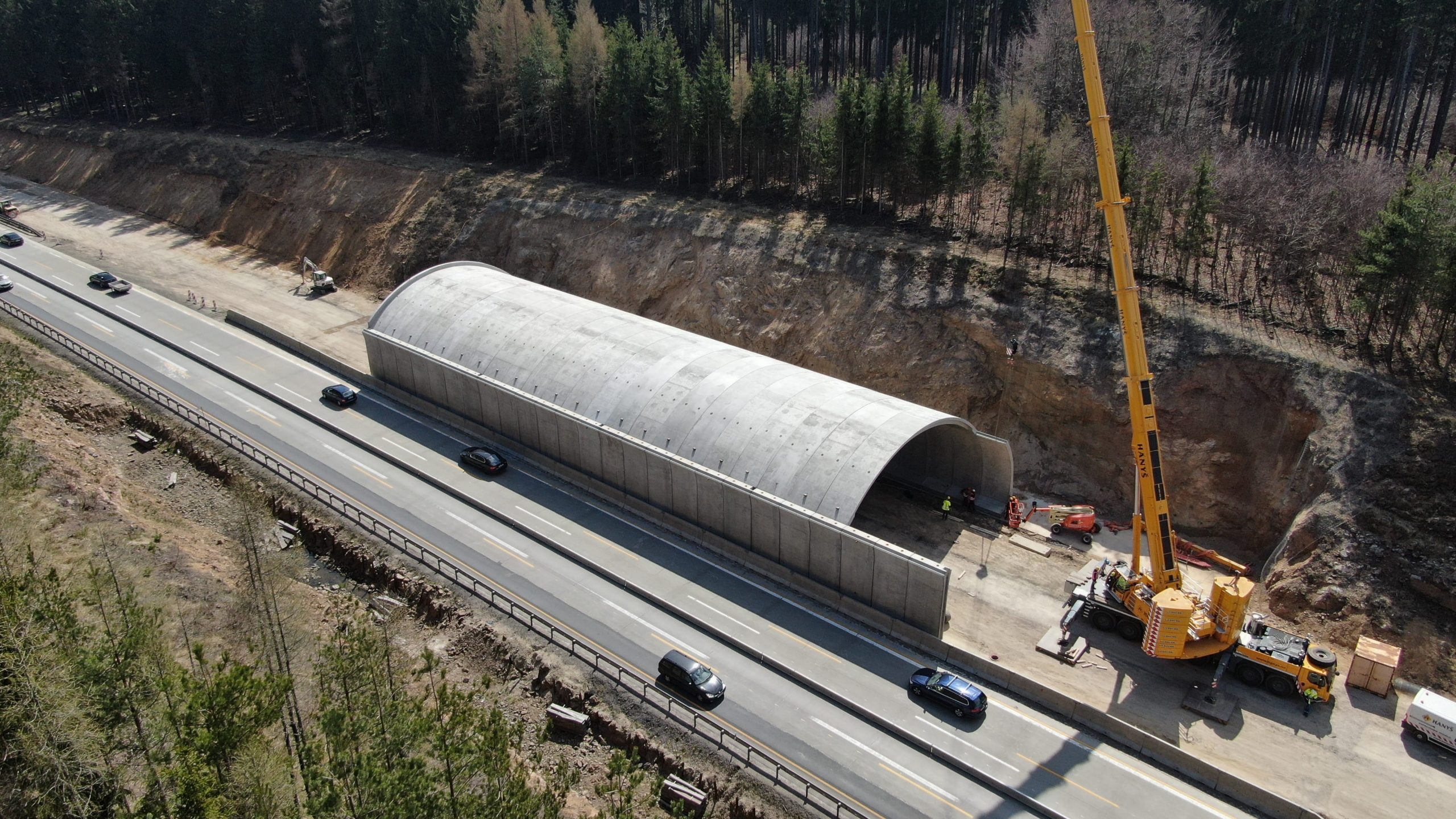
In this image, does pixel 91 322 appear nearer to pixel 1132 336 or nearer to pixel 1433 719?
pixel 1132 336

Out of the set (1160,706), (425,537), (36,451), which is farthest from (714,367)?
(36,451)

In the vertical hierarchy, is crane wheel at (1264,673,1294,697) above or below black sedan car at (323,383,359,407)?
below

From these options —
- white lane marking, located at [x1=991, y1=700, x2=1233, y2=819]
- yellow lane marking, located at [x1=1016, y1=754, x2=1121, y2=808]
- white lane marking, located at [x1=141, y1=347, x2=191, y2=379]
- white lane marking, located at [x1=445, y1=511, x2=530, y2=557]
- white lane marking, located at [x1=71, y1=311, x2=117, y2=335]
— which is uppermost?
white lane marking, located at [x1=71, y1=311, x2=117, y2=335]

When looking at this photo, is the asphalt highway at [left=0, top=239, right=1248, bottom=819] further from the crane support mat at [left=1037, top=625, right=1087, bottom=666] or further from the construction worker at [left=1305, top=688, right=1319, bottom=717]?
the construction worker at [left=1305, top=688, right=1319, bottom=717]

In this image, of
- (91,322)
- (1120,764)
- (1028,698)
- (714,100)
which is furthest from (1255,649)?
(91,322)

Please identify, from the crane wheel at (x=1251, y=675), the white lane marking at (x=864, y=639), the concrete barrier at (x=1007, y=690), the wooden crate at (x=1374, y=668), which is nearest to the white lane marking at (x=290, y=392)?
the white lane marking at (x=864, y=639)

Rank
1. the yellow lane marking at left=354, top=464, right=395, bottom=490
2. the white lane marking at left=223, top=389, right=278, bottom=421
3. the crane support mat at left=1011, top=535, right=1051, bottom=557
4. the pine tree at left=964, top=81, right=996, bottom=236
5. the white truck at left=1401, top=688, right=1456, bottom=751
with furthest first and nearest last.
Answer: the pine tree at left=964, top=81, right=996, bottom=236 < the white lane marking at left=223, top=389, right=278, bottom=421 < the yellow lane marking at left=354, top=464, right=395, bottom=490 < the crane support mat at left=1011, top=535, right=1051, bottom=557 < the white truck at left=1401, top=688, right=1456, bottom=751

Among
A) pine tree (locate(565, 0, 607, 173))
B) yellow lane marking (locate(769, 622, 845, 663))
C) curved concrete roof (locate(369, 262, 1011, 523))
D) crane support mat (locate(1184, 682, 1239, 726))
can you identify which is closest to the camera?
crane support mat (locate(1184, 682, 1239, 726))

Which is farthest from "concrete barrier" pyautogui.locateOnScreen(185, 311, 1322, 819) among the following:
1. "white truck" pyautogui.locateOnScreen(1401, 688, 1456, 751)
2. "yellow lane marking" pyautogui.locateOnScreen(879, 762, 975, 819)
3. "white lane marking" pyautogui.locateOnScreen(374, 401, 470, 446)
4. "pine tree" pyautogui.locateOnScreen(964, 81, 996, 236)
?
"pine tree" pyautogui.locateOnScreen(964, 81, 996, 236)
